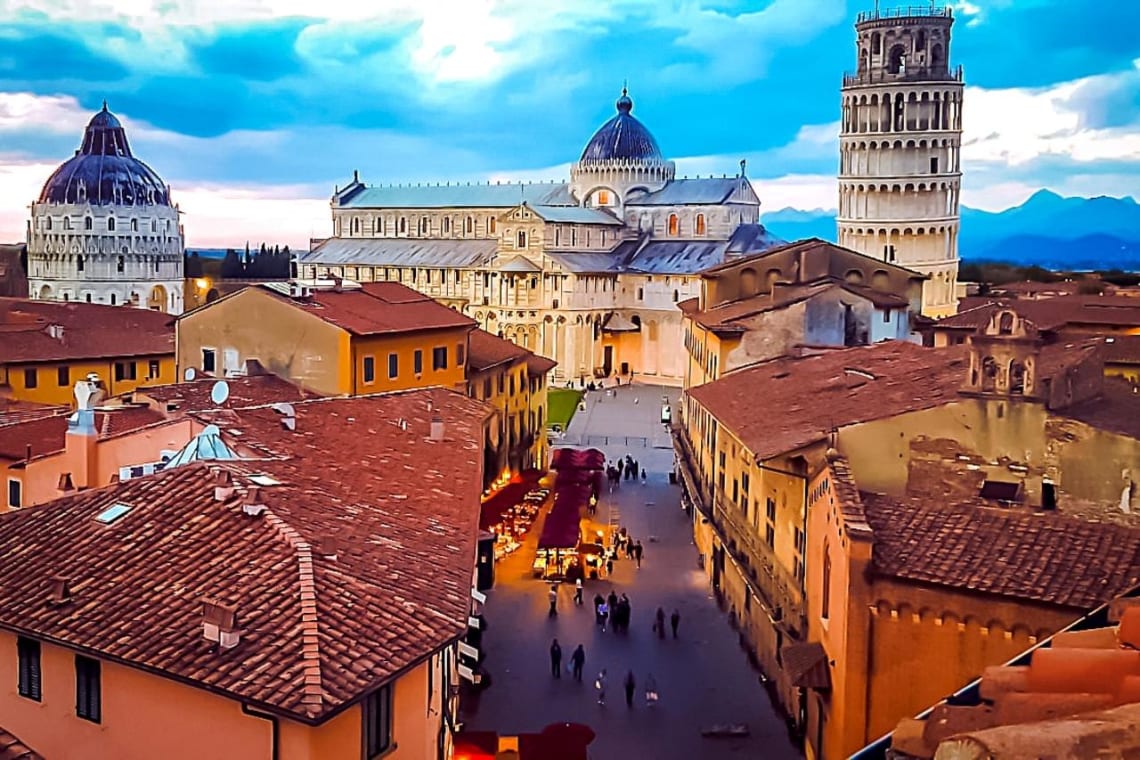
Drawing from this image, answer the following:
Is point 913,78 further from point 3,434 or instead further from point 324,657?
point 324,657

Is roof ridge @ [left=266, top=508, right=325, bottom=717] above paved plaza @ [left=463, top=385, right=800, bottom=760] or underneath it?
above

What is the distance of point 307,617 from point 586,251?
268ft

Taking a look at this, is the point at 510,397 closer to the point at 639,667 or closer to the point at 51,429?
the point at 639,667

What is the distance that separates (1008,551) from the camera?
1672 centimetres

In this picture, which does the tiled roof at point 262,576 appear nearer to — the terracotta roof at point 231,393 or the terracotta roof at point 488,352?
the terracotta roof at point 231,393

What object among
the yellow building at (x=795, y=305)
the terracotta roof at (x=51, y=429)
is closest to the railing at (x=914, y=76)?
the yellow building at (x=795, y=305)

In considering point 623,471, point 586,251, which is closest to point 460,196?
point 586,251

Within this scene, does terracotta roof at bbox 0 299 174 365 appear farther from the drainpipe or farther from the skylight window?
the drainpipe

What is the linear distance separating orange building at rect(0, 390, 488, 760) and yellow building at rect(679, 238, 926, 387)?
20110 millimetres

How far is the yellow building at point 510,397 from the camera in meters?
43.0

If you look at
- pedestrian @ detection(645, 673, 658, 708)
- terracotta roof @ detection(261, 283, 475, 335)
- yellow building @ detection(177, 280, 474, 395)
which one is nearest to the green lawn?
terracotta roof @ detection(261, 283, 475, 335)

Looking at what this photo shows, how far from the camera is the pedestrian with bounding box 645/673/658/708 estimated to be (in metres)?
25.1

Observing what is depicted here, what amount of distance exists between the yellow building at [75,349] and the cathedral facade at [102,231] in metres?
54.0

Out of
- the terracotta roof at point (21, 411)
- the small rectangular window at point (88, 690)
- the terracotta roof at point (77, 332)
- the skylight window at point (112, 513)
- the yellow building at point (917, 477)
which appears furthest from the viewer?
the terracotta roof at point (77, 332)
